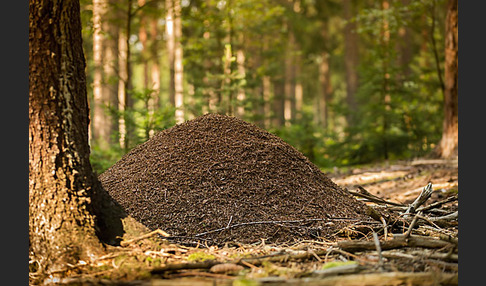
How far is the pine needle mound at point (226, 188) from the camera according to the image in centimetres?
373

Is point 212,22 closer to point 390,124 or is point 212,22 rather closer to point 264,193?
point 390,124

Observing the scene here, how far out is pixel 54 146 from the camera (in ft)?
9.95

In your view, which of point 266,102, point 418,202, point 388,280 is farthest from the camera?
point 266,102

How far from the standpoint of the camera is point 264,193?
4.11m

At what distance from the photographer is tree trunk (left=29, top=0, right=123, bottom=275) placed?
3.00 metres

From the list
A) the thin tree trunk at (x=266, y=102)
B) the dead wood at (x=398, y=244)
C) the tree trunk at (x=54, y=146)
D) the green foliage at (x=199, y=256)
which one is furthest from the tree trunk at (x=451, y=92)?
the tree trunk at (x=54, y=146)

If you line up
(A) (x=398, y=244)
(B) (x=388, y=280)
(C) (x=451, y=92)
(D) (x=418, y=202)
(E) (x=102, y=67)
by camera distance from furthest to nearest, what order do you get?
(E) (x=102, y=67), (C) (x=451, y=92), (D) (x=418, y=202), (A) (x=398, y=244), (B) (x=388, y=280)

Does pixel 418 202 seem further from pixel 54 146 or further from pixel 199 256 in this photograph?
pixel 54 146

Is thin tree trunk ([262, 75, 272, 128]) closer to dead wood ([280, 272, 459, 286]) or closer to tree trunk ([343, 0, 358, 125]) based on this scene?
tree trunk ([343, 0, 358, 125])

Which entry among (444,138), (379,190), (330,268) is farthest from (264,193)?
(444,138)

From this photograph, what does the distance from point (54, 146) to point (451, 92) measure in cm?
857

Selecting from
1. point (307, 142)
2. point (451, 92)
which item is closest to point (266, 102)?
point (307, 142)

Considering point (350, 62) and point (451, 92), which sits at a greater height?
point (350, 62)

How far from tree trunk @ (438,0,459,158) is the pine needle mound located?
214 inches
